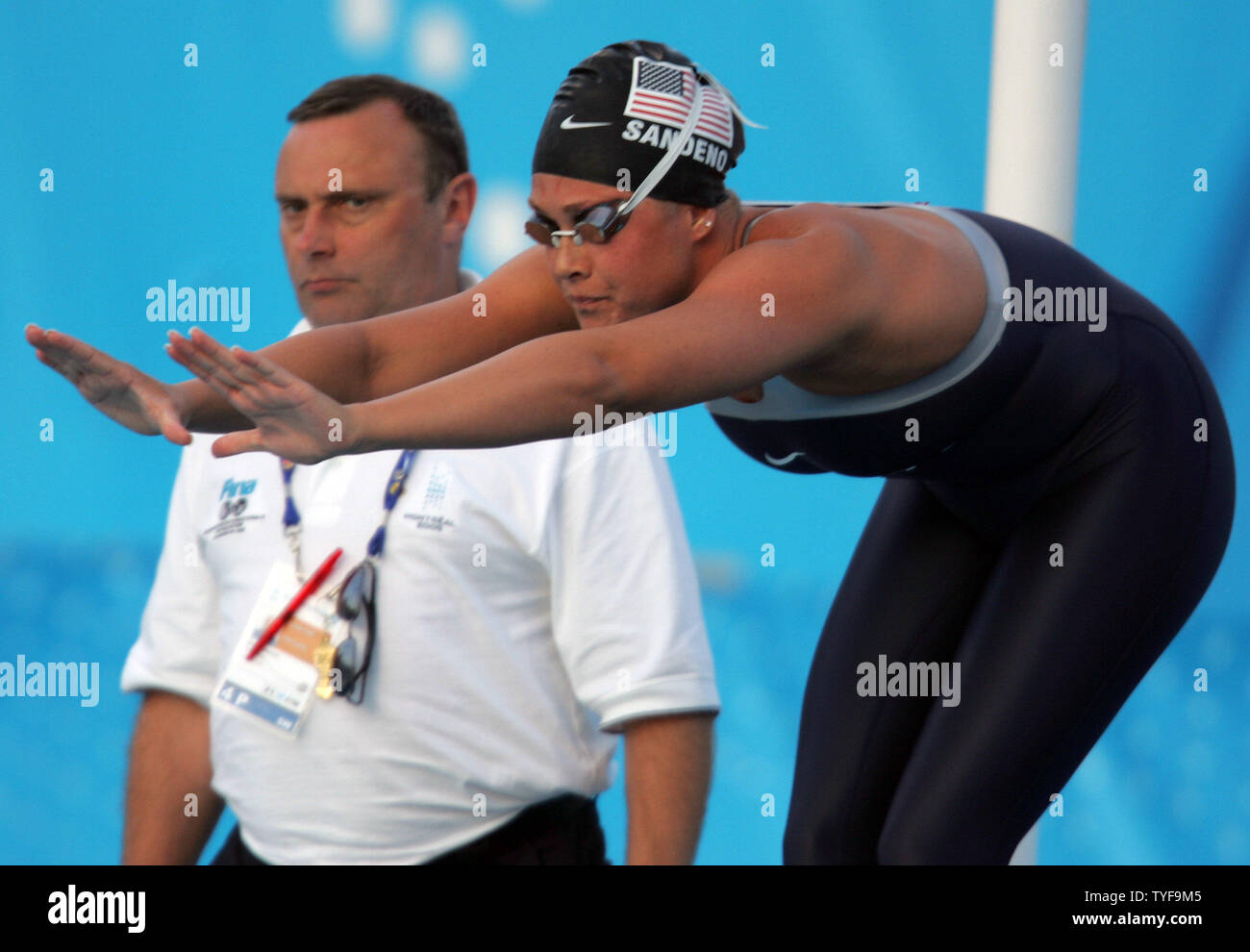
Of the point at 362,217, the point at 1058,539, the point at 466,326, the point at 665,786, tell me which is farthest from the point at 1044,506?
the point at 362,217

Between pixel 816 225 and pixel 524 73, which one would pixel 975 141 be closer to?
pixel 524 73

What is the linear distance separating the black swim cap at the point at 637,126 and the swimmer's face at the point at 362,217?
68cm

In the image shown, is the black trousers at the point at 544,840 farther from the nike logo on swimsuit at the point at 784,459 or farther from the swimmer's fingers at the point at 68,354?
the swimmer's fingers at the point at 68,354

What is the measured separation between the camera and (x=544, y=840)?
2180 mm

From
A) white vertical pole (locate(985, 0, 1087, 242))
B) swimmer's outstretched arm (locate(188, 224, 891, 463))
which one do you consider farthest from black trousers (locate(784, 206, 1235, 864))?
white vertical pole (locate(985, 0, 1087, 242))

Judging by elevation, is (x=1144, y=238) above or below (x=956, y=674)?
above

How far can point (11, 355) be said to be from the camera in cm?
322

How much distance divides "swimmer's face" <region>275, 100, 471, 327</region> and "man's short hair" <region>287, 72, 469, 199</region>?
1cm

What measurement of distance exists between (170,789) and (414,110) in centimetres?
110

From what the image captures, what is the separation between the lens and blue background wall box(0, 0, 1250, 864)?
10.1ft

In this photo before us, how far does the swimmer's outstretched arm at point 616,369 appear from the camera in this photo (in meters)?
1.42

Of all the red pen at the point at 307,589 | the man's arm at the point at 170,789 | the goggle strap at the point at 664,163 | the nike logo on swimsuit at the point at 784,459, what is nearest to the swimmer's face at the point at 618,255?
the goggle strap at the point at 664,163
